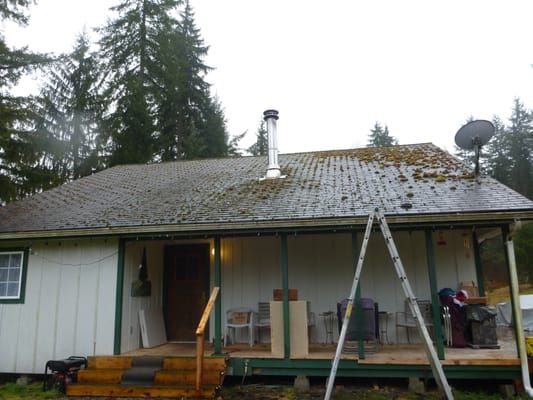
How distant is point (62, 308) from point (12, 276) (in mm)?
1286

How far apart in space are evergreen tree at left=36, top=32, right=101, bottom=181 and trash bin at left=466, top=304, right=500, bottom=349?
52.4 feet

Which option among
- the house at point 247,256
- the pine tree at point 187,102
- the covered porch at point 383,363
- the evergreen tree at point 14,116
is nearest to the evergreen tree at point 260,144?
the pine tree at point 187,102

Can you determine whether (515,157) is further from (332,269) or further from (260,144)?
(332,269)

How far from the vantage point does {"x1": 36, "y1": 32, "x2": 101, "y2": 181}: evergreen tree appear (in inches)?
675

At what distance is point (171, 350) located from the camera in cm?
667

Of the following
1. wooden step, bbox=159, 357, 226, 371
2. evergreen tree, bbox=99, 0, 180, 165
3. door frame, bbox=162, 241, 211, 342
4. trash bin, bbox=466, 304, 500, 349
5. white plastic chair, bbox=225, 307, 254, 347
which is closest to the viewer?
wooden step, bbox=159, 357, 226, 371

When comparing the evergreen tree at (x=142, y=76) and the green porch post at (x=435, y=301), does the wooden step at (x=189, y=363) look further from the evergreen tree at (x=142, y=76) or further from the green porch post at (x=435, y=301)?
the evergreen tree at (x=142, y=76)

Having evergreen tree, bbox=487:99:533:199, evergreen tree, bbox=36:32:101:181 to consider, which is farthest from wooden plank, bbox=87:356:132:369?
evergreen tree, bbox=487:99:533:199

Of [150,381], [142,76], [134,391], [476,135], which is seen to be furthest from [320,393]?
[142,76]

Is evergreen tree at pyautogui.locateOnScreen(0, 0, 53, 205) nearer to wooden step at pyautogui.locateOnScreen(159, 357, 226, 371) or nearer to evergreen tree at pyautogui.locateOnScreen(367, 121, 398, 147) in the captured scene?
wooden step at pyautogui.locateOnScreen(159, 357, 226, 371)

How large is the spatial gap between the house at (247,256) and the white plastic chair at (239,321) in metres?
0.20

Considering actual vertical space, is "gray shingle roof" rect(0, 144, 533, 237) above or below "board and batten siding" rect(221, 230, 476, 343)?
above

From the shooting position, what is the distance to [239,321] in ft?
22.8

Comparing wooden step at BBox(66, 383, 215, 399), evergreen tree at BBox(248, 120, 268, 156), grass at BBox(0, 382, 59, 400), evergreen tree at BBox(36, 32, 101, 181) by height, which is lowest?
grass at BBox(0, 382, 59, 400)
